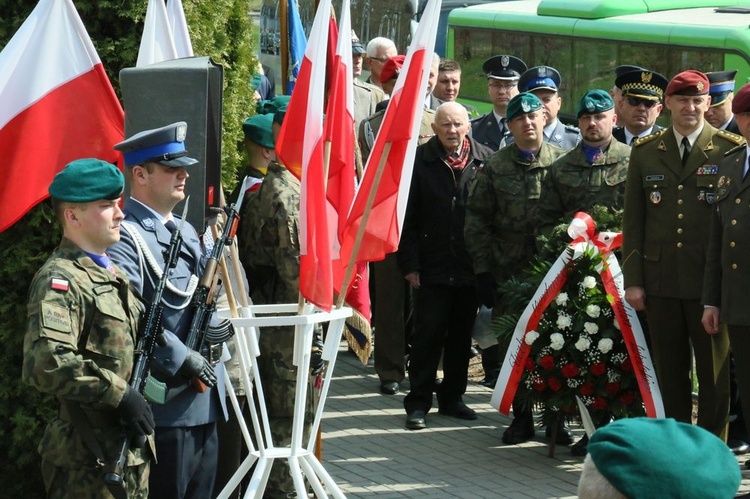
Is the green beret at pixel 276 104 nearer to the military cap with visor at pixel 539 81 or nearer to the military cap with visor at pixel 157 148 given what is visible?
the military cap with visor at pixel 157 148

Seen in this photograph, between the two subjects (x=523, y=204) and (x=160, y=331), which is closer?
(x=160, y=331)

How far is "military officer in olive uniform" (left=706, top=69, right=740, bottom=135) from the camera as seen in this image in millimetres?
8586

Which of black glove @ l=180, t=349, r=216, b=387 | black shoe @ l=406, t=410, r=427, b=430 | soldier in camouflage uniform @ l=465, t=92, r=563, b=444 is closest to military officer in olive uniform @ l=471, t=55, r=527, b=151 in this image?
soldier in camouflage uniform @ l=465, t=92, r=563, b=444

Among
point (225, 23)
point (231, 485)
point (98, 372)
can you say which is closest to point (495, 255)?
point (225, 23)

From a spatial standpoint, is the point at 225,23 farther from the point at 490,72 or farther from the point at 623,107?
the point at 490,72

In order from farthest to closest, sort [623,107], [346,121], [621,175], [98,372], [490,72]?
1. [490,72]
2. [623,107]
3. [621,175]
4. [346,121]
5. [98,372]

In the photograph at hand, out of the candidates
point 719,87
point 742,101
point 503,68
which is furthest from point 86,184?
point 503,68

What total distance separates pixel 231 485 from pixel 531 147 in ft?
12.4

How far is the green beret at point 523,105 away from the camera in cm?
805

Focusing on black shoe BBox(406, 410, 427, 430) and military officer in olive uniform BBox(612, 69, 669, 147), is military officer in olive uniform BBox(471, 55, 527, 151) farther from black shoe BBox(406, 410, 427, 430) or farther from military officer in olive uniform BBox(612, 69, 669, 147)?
black shoe BBox(406, 410, 427, 430)

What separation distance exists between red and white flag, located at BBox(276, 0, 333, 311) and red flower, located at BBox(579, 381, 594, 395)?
2.73m

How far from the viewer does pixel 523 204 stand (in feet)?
26.5

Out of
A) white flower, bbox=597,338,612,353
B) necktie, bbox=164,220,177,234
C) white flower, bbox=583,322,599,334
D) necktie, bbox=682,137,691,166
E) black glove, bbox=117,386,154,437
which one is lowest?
white flower, bbox=597,338,612,353

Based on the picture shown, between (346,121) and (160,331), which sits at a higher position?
(346,121)
